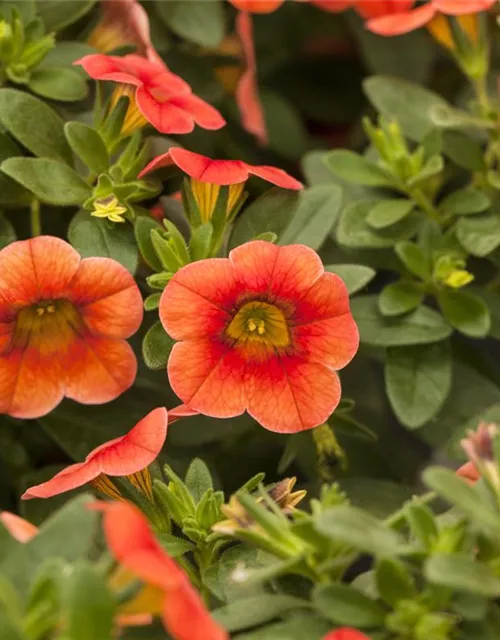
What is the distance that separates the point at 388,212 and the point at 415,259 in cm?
7

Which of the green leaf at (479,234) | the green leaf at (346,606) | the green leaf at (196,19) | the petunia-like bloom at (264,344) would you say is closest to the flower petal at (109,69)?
the petunia-like bloom at (264,344)

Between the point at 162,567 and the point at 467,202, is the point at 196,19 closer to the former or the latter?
the point at 467,202

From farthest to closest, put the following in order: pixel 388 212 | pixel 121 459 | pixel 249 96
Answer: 1. pixel 249 96
2. pixel 388 212
3. pixel 121 459

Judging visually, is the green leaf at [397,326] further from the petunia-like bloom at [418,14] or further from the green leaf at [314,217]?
the petunia-like bloom at [418,14]

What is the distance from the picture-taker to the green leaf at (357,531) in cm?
64

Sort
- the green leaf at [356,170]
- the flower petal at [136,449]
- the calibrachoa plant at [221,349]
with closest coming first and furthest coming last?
1. the calibrachoa plant at [221,349]
2. the flower petal at [136,449]
3. the green leaf at [356,170]

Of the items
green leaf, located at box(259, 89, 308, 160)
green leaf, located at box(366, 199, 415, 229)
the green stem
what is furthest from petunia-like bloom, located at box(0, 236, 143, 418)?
green leaf, located at box(259, 89, 308, 160)

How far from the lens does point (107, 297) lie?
3.02 ft

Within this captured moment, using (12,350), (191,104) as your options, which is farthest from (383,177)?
(12,350)

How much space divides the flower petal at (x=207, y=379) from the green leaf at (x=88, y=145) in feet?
0.77

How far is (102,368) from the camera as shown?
3.17ft

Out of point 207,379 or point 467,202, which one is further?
point 467,202

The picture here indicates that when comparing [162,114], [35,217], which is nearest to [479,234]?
[162,114]

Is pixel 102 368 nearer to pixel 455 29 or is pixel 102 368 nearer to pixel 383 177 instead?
pixel 383 177
